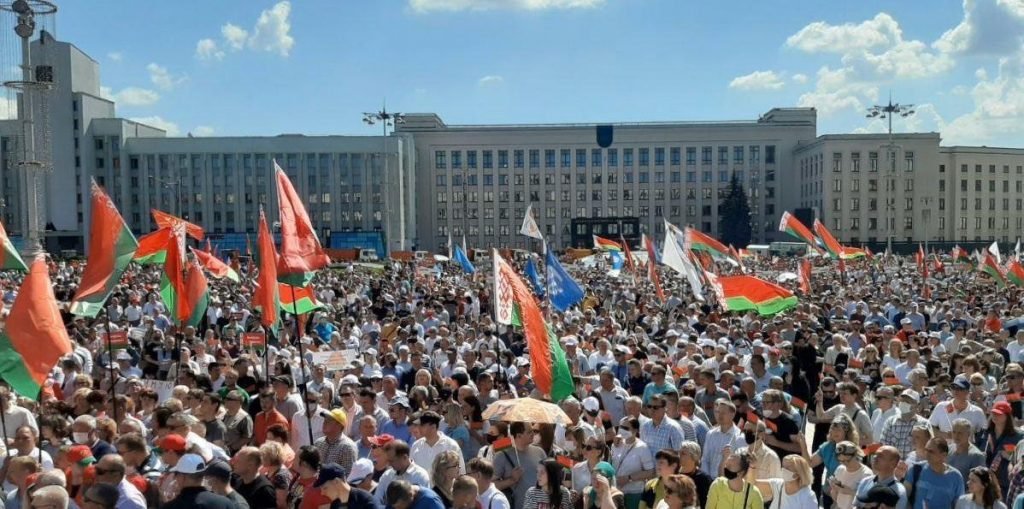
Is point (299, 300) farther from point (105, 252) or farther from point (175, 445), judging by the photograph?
point (175, 445)

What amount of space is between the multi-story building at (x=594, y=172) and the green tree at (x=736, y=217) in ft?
29.0

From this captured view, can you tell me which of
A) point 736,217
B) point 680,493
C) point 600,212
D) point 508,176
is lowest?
point 680,493

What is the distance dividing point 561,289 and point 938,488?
28.0 ft

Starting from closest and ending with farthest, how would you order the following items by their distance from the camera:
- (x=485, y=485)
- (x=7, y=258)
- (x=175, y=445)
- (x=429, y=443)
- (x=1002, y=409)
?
(x=175, y=445), (x=485, y=485), (x=429, y=443), (x=1002, y=409), (x=7, y=258)

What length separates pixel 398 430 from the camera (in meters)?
7.79

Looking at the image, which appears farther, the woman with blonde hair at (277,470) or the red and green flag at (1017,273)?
the red and green flag at (1017,273)

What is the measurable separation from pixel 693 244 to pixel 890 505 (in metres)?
15.9

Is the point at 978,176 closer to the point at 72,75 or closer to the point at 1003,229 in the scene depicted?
the point at 1003,229

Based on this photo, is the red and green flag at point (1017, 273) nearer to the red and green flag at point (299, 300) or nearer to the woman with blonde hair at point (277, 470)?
the red and green flag at point (299, 300)

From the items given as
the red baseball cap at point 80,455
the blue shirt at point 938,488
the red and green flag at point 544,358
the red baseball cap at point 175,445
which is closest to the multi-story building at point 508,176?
the red and green flag at point 544,358

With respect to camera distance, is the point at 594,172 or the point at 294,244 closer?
the point at 294,244

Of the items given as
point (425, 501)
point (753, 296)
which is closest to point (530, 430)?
point (425, 501)

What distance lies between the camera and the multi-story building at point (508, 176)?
88.6m

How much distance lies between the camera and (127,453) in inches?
232
